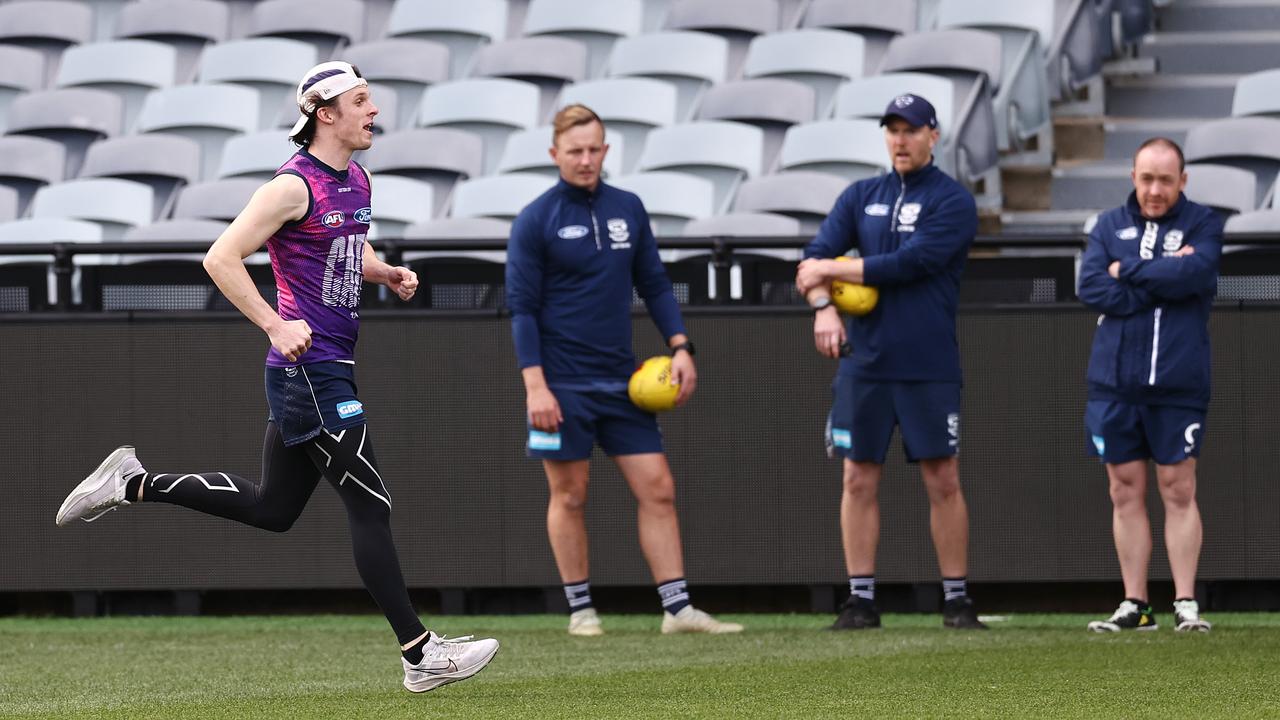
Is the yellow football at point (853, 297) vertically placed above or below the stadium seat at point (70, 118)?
below

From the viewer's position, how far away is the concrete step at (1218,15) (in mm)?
12086

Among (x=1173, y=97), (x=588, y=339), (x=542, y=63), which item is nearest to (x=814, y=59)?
(x=542, y=63)

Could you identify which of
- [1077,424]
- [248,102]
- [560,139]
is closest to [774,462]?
[1077,424]

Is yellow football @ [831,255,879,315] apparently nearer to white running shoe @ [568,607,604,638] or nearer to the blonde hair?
the blonde hair

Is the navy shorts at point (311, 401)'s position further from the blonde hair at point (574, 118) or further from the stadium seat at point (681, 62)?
the stadium seat at point (681, 62)

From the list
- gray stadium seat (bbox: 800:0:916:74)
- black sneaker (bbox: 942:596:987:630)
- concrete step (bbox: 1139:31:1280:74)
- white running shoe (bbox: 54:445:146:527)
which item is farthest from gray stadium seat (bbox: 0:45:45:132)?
black sneaker (bbox: 942:596:987:630)

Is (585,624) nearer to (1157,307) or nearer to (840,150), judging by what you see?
(1157,307)

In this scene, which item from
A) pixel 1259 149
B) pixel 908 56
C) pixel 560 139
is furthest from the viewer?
pixel 908 56

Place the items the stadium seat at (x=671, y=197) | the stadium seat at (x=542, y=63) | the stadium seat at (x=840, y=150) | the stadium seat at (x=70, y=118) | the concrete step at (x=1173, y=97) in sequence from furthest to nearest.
→ 1. the stadium seat at (x=542, y=63)
2. the stadium seat at (x=70, y=118)
3. the concrete step at (x=1173, y=97)
4. the stadium seat at (x=840, y=150)
5. the stadium seat at (x=671, y=197)

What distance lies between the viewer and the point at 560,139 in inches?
249

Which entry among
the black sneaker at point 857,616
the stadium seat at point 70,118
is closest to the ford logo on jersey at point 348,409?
the black sneaker at point 857,616

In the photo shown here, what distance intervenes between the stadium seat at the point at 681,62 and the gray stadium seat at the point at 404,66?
1.26 metres

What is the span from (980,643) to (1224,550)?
1.61 meters

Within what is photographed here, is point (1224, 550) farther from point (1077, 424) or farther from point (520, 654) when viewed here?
point (520, 654)
